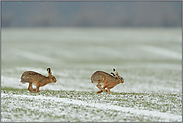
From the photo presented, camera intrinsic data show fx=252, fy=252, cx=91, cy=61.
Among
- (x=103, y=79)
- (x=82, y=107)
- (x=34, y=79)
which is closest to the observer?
(x=82, y=107)

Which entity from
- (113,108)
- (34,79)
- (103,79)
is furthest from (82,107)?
(34,79)

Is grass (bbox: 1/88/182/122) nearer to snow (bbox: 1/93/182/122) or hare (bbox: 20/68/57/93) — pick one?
snow (bbox: 1/93/182/122)

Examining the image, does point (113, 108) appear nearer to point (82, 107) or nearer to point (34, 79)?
point (82, 107)

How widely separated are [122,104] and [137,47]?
25.5 metres

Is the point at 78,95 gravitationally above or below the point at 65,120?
above

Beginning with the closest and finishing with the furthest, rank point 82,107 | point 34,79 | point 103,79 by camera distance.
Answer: point 82,107 < point 34,79 < point 103,79

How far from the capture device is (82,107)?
10.4 metres

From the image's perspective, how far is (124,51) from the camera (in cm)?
3403

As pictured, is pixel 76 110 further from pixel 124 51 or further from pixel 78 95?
pixel 124 51

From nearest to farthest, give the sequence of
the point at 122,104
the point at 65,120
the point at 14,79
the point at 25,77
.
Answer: the point at 65,120, the point at 122,104, the point at 25,77, the point at 14,79

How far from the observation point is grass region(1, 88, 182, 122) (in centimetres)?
926

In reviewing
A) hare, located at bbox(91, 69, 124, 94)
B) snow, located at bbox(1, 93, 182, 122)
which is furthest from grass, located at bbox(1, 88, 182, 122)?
hare, located at bbox(91, 69, 124, 94)

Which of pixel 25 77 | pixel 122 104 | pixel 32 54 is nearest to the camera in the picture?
pixel 122 104
